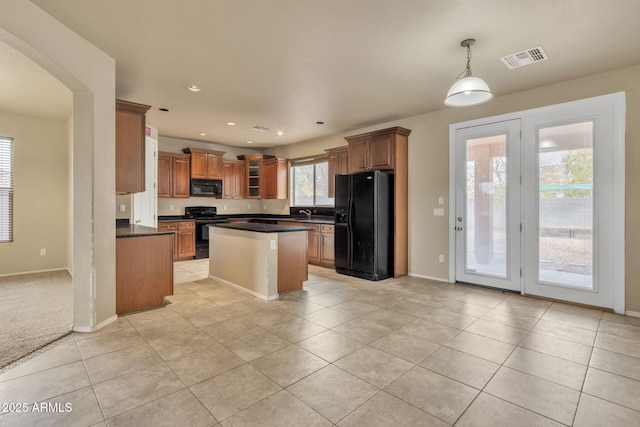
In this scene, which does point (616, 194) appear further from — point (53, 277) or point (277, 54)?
point (53, 277)

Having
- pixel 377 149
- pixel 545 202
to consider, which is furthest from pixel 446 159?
pixel 545 202

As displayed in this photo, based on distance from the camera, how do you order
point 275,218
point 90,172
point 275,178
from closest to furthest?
1. point 90,172
2. point 275,178
3. point 275,218

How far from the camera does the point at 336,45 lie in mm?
2951

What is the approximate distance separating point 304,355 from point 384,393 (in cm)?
73

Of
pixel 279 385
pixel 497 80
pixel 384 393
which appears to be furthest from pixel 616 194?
pixel 279 385

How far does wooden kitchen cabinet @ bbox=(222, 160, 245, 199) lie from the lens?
298 inches

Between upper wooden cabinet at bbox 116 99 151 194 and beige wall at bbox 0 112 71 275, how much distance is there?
307cm

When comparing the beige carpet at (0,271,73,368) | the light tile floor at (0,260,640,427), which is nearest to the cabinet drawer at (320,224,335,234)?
the light tile floor at (0,260,640,427)

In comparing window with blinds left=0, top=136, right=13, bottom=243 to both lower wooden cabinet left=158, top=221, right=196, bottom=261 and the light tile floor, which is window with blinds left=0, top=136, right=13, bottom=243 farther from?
the light tile floor

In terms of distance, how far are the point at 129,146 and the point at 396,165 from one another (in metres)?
3.75

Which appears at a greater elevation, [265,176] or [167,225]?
[265,176]

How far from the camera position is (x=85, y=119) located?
9.44 ft

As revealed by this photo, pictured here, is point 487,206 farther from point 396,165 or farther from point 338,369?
point 338,369

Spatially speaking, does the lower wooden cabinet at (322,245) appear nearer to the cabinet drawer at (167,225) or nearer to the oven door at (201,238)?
the oven door at (201,238)
